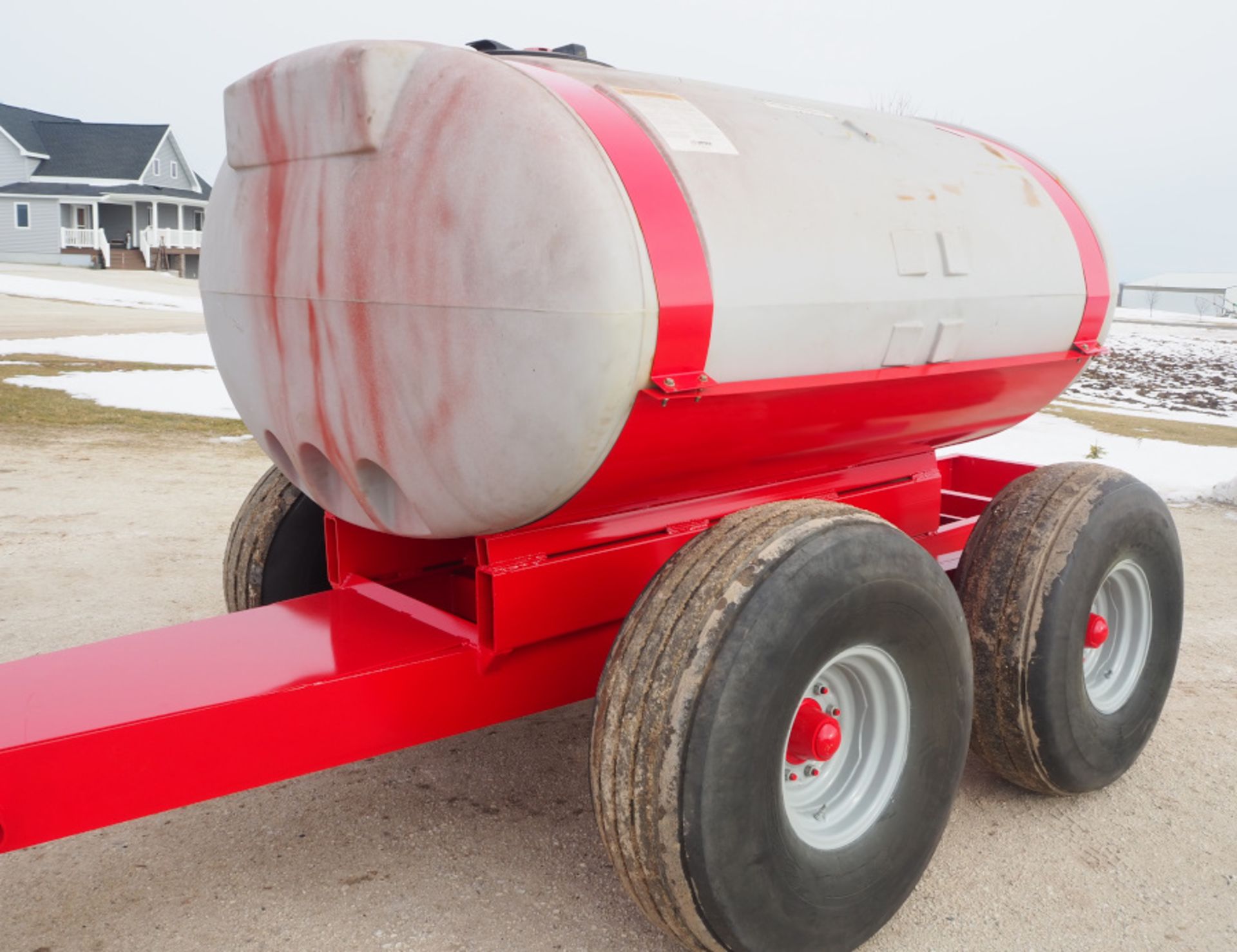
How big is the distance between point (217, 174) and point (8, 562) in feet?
10.6

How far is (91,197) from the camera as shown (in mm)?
36594

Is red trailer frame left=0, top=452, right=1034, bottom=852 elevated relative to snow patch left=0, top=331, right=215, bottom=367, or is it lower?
elevated

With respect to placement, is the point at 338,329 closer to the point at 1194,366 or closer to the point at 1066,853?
the point at 1066,853

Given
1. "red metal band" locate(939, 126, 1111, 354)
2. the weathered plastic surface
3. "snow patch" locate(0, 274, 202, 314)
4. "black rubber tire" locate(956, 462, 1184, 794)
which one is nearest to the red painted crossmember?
the weathered plastic surface

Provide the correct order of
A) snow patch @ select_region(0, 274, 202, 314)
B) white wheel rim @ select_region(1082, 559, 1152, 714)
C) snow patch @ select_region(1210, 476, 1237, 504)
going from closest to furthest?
white wheel rim @ select_region(1082, 559, 1152, 714), snow patch @ select_region(1210, 476, 1237, 504), snow patch @ select_region(0, 274, 202, 314)

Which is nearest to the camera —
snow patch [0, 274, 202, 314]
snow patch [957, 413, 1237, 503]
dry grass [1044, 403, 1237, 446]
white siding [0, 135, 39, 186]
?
snow patch [957, 413, 1237, 503]

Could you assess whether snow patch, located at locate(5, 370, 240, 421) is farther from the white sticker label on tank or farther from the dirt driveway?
the white sticker label on tank

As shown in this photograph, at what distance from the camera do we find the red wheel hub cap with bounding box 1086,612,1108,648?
325 cm

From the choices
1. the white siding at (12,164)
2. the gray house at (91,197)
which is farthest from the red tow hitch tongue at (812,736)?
the white siding at (12,164)

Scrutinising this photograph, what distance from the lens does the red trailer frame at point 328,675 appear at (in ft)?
7.13

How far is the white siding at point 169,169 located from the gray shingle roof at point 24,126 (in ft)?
10.8

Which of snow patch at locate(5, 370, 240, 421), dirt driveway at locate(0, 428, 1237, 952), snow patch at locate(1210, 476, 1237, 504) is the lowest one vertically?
snow patch at locate(5, 370, 240, 421)

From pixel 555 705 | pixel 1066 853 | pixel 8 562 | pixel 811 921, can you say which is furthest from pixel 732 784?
pixel 8 562

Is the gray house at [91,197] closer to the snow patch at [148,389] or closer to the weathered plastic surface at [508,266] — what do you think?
the snow patch at [148,389]
